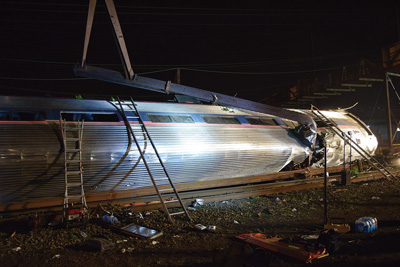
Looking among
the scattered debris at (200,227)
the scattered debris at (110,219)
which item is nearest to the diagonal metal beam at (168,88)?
the scattered debris at (110,219)

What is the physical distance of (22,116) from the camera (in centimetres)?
834

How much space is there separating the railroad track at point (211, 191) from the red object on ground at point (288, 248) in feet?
11.4

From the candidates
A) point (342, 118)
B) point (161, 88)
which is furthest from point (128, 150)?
point (342, 118)

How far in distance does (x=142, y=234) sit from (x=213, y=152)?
178 inches

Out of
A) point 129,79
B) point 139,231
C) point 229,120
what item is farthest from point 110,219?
point 229,120

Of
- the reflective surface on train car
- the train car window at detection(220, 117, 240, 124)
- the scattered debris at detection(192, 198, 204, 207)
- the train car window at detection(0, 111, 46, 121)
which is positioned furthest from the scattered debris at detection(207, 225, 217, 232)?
the reflective surface on train car

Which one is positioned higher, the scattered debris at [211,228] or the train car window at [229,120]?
the train car window at [229,120]

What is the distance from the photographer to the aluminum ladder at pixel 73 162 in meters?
7.50

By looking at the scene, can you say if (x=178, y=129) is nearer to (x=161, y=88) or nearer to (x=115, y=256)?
(x=161, y=88)

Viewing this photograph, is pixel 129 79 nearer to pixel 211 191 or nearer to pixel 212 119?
pixel 212 119

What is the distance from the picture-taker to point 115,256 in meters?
5.59

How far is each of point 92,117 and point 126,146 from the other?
5.27 ft

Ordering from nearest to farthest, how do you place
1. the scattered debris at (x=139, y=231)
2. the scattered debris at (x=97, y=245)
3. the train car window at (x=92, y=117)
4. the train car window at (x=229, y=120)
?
the scattered debris at (x=97, y=245)
the scattered debris at (x=139, y=231)
the train car window at (x=92, y=117)
the train car window at (x=229, y=120)

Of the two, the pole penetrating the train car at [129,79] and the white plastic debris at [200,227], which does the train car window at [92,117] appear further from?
the white plastic debris at [200,227]
